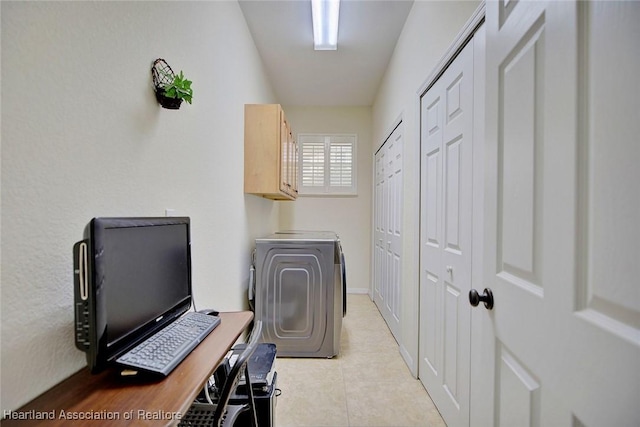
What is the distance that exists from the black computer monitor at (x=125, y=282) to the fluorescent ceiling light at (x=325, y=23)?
79.5 inches

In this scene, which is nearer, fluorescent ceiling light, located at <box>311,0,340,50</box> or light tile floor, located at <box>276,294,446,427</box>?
light tile floor, located at <box>276,294,446,427</box>

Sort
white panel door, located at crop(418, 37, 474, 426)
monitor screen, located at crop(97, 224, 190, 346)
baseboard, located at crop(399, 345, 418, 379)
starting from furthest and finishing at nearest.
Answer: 1. baseboard, located at crop(399, 345, 418, 379)
2. white panel door, located at crop(418, 37, 474, 426)
3. monitor screen, located at crop(97, 224, 190, 346)

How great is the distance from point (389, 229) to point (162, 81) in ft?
8.58

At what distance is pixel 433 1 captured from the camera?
1931mm

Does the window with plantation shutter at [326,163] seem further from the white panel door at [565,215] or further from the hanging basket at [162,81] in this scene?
the white panel door at [565,215]

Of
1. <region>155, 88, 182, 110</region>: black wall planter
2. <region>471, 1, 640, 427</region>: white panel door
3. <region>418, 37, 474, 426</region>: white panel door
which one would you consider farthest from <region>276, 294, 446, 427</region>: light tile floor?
<region>155, 88, 182, 110</region>: black wall planter

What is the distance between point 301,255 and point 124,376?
1.81 meters

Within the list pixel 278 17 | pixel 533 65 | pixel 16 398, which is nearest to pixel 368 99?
pixel 278 17

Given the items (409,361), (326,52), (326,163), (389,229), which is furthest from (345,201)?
(409,361)

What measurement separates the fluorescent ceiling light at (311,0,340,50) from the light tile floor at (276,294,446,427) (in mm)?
2846

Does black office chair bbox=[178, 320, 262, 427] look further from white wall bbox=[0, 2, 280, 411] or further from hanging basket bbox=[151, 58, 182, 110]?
hanging basket bbox=[151, 58, 182, 110]

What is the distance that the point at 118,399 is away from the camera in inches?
27.4

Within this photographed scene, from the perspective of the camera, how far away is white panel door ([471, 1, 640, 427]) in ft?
1.62

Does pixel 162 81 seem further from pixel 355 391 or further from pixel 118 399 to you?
pixel 355 391
